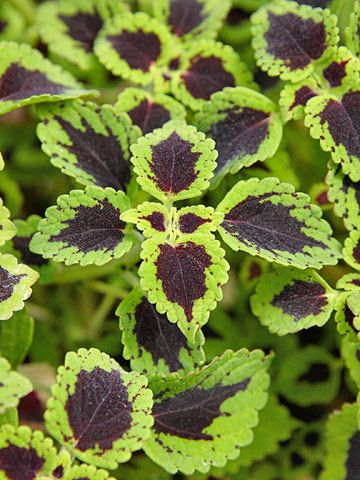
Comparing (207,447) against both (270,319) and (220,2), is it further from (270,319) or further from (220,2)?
(220,2)

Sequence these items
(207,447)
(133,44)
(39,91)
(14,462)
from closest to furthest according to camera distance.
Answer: (14,462) → (207,447) → (39,91) → (133,44)

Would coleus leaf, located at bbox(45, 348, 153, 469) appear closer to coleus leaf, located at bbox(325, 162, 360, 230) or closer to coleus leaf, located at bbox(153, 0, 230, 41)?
coleus leaf, located at bbox(325, 162, 360, 230)

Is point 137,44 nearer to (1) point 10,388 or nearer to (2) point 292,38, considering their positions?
(2) point 292,38

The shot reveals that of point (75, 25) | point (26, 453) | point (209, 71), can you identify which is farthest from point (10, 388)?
point (75, 25)

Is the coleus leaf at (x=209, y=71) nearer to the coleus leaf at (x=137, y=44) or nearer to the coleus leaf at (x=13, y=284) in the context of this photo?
the coleus leaf at (x=137, y=44)

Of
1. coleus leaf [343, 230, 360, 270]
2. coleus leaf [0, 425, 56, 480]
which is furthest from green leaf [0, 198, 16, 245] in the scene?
coleus leaf [343, 230, 360, 270]

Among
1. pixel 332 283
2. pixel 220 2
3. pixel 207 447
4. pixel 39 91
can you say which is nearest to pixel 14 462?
pixel 207 447
